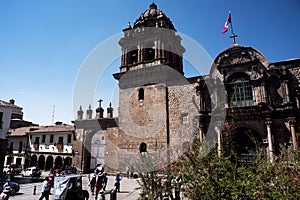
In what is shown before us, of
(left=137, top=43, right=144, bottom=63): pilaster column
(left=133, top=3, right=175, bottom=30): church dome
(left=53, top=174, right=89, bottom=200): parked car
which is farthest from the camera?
(left=133, top=3, right=175, bottom=30): church dome

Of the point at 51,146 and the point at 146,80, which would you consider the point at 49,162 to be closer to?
the point at 51,146

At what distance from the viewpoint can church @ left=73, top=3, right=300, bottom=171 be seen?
563 inches

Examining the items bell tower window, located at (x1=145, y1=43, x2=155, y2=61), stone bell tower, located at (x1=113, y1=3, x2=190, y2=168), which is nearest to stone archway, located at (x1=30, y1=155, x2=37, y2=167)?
stone bell tower, located at (x1=113, y1=3, x2=190, y2=168)

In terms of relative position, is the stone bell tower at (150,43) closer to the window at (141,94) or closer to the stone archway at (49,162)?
the window at (141,94)

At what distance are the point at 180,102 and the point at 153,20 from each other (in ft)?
29.2

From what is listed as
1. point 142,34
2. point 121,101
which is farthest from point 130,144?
point 142,34

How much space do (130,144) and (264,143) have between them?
35.0 ft

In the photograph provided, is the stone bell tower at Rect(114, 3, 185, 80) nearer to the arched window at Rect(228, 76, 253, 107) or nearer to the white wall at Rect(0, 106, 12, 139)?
the arched window at Rect(228, 76, 253, 107)

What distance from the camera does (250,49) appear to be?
1630cm

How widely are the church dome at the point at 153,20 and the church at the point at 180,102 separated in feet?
0.31

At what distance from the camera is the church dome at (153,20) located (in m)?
19.9

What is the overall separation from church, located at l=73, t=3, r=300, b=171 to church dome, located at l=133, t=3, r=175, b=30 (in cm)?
10

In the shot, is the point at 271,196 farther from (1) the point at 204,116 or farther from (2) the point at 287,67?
(2) the point at 287,67

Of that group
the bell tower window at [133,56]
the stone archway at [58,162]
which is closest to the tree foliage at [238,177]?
the bell tower window at [133,56]
